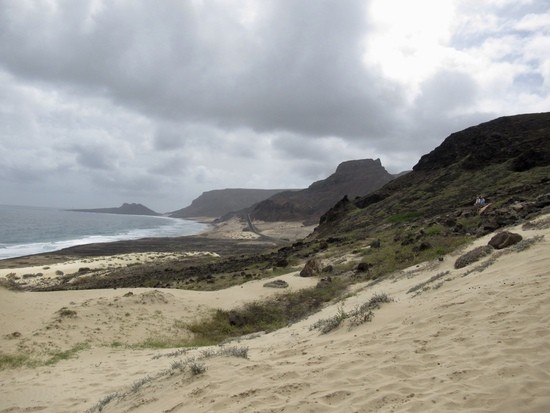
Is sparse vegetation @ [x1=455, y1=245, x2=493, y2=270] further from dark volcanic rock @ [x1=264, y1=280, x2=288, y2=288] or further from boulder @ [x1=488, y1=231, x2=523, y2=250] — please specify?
dark volcanic rock @ [x1=264, y1=280, x2=288, y2=288]

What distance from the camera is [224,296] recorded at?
61.3 ft

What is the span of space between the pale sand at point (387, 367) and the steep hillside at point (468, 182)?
38.1 ft

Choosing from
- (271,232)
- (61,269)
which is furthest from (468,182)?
(271,232)

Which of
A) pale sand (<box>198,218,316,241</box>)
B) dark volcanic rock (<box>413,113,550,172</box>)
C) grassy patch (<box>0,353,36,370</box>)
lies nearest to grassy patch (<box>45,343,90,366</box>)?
grassy patch (<box>0,353,36,370</box>)

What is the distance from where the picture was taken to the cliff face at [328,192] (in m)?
134

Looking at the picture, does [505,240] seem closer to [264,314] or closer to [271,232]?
[264,314]

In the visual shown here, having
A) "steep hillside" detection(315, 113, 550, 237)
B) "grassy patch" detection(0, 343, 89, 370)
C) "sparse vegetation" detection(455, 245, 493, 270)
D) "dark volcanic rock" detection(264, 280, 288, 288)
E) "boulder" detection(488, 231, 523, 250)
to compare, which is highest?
"steep hillside" detection(315, 113, 550, 237)

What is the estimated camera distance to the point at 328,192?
147m

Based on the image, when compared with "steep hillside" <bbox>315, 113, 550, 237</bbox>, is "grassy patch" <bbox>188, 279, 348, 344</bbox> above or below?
below

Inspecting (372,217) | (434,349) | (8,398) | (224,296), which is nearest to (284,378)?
(434,349)

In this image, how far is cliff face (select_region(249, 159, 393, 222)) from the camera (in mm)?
134125

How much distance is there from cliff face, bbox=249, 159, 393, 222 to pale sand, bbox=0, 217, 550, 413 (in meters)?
114

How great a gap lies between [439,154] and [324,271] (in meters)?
40.5

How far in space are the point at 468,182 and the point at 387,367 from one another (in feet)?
125
